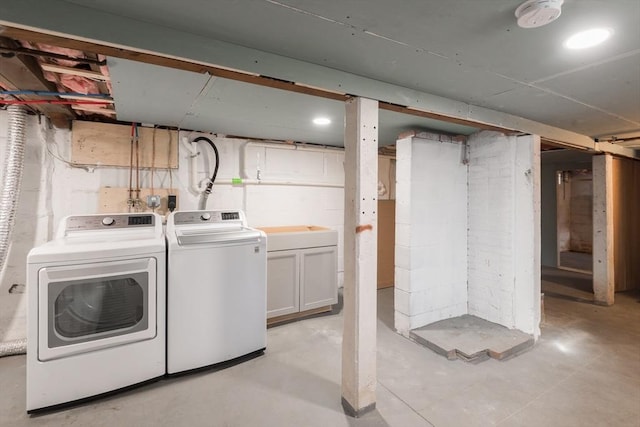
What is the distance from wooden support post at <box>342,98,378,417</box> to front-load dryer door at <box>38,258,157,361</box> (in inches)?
56.8

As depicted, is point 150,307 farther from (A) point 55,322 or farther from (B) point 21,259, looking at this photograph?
(B) point 21,259

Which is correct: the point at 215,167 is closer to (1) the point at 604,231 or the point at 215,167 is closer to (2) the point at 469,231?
(2) the point at 469,231

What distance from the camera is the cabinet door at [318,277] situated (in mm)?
3500

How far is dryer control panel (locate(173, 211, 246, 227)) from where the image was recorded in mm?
2771

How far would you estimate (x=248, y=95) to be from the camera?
226 cm

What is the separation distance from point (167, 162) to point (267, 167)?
114 centimetres

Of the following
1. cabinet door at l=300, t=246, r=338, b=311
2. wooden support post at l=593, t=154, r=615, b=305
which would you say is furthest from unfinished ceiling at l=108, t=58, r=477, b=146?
wooden support post at l=593, t=154, r=615, b=305

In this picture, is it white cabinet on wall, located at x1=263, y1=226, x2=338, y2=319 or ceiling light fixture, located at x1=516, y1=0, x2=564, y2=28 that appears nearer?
ceiling light fixture, located at x1=516, y1=0, x2=564, y2=28

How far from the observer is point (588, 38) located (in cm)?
146

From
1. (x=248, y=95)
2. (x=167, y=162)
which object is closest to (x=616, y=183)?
(x=248, y=95)

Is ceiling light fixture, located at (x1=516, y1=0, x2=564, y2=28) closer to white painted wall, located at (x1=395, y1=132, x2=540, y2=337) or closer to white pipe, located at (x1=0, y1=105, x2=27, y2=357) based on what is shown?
white painted wall, located at (x1=395, y1=132, x2=540, y2=337)

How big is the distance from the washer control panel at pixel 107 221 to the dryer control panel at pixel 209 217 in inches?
9.0

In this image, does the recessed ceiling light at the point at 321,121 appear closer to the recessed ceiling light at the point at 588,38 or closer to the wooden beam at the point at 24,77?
the recessed ceiling light at the point at 588,38

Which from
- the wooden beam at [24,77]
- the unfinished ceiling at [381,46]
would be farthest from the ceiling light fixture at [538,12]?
the wooden beam at [24,77]
